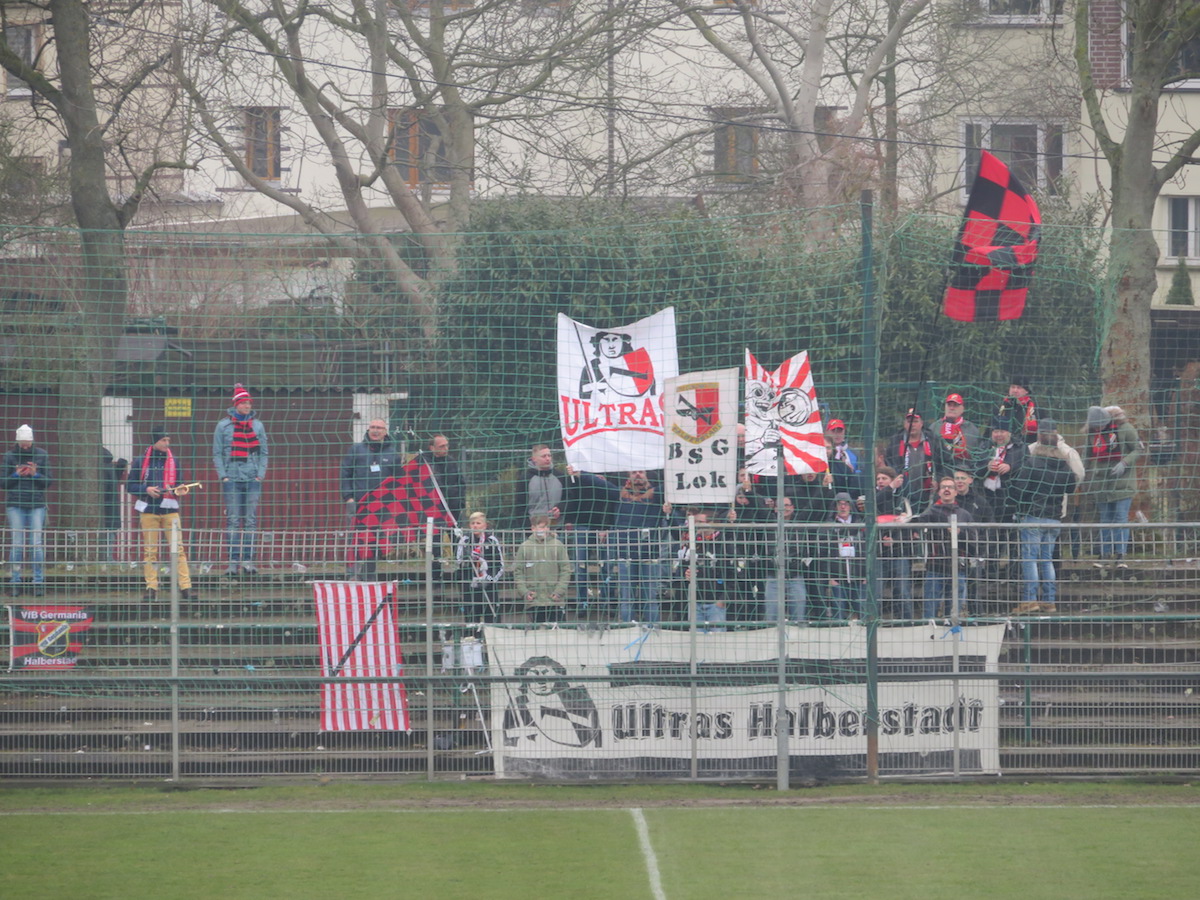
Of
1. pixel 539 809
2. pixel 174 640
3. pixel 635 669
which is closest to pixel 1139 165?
pixel 635 669

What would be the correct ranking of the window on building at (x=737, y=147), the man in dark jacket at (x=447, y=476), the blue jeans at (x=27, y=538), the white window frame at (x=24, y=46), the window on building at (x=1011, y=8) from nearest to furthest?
the blue jeans at (x=27, y=538) < the man in dark jacket at (x=447, y=476) < the white window frame at (x=24, y=46) < the window on building at (x=1011, y=8) < the window on building at (x=737, y=147)

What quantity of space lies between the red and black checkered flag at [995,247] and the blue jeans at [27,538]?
7.27 meters

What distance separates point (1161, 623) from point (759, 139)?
15461 millimetres

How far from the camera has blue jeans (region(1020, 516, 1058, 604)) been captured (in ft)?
34.9

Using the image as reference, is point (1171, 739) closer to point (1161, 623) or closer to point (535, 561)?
point (1161, 623)

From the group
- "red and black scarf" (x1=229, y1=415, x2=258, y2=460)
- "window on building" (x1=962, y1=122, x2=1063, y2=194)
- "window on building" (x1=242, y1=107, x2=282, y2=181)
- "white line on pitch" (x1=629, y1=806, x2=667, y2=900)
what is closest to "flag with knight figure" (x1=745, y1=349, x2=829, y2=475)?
"white line on pitch" (x1=629, y1=806, x2=667, y2=900)

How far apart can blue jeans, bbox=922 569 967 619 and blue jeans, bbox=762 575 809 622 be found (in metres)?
0.93

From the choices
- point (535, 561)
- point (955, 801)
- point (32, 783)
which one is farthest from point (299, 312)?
point (955, 801)

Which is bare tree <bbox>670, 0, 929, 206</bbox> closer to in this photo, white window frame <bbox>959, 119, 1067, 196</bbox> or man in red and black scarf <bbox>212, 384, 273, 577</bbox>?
white window frame <bbox>959, 119, 1067, 196</bbox>

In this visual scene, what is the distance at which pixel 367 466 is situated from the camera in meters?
11.8

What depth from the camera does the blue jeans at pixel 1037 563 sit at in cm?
1064

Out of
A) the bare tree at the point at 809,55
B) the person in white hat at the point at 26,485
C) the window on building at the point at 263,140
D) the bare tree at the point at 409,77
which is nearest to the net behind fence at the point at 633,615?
the person in white hat at the point at 26,485

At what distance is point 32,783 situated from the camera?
10688 millimetres

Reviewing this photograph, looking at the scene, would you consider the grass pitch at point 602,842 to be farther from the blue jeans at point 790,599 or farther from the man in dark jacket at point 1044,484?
the man in dark jacket at point 1044,484
